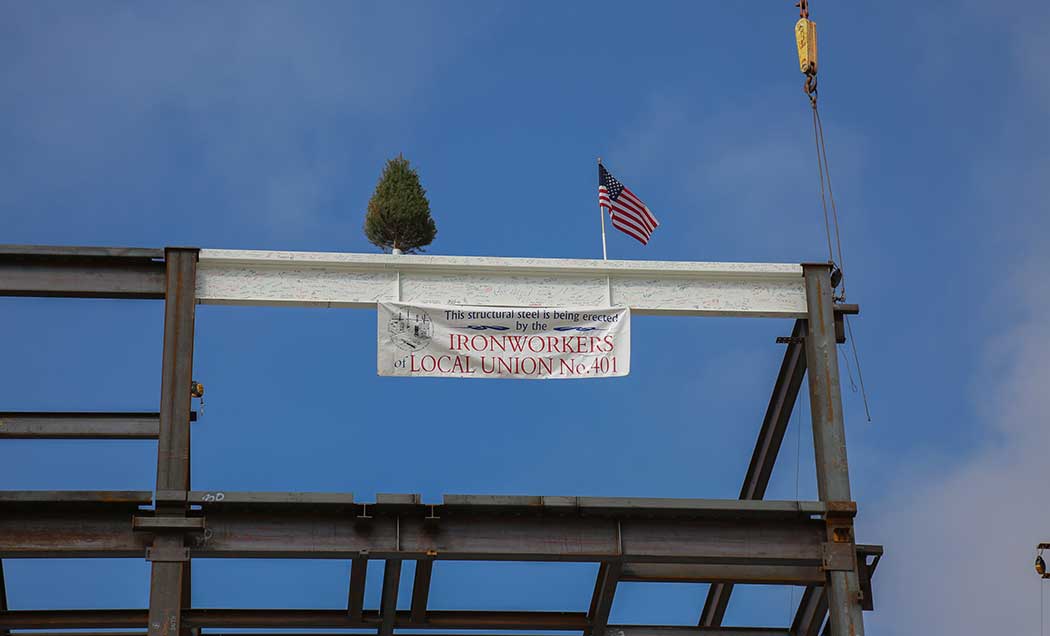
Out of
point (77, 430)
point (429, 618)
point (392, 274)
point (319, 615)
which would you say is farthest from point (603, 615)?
point (77, 430)

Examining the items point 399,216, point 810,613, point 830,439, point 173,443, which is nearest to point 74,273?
point 173,443

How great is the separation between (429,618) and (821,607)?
5.69 m

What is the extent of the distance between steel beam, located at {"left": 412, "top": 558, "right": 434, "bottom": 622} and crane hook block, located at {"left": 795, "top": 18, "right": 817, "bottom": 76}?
9.27 m

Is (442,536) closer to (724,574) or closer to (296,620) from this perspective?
(296,620)

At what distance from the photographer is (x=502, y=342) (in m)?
23.1

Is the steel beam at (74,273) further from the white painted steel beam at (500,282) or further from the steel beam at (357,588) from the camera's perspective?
the steel beam at (357,588)

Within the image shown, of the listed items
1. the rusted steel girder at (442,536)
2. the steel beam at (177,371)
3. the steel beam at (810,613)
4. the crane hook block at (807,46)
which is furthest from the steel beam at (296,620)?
the crane hook block at (807,46)

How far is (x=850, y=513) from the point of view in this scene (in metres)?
22.0

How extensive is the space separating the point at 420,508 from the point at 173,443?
3.30 m

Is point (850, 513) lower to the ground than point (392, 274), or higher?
lower

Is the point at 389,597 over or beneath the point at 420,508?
beneath

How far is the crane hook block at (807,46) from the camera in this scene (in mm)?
24938

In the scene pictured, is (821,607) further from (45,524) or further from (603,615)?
(45,524)

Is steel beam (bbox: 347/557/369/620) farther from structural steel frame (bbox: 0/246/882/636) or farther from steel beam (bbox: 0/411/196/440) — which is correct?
steel beam (bbox: 0/411/196/440)
